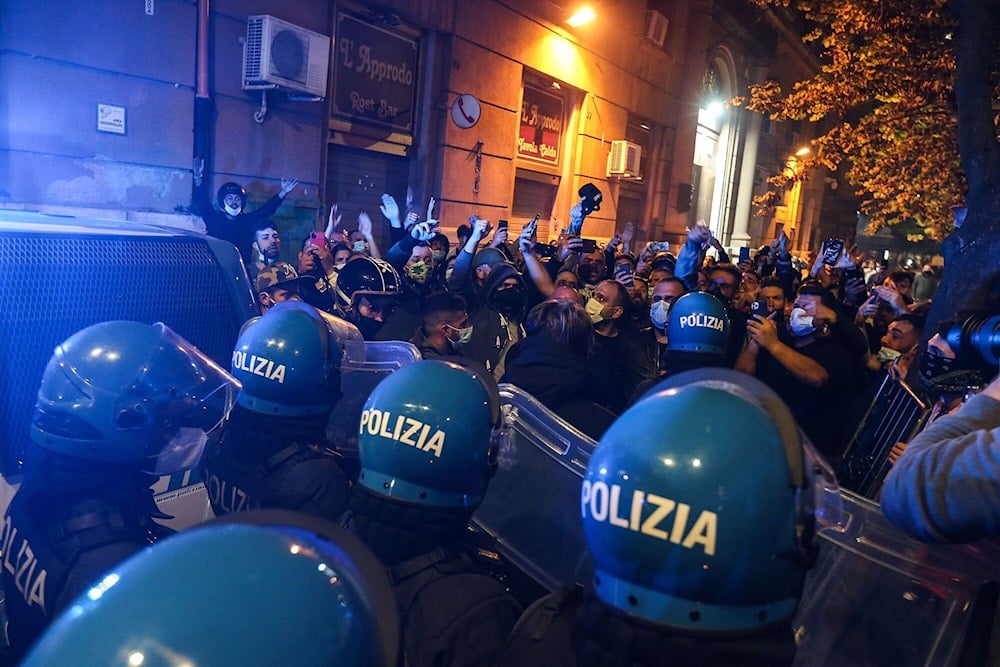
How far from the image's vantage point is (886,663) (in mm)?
1807

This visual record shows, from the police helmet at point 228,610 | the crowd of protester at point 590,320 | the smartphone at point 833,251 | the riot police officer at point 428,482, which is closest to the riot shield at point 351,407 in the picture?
the crowd of protester at point 590,320

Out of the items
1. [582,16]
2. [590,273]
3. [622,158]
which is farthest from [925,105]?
[590,273]

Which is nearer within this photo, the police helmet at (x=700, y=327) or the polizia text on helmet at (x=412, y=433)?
the polizia text on helmet at (x=412, y=433)

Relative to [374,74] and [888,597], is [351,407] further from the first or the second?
[374,74]

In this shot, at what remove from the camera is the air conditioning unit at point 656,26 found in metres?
15.2

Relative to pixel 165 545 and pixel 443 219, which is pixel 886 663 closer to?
pixel 165 545

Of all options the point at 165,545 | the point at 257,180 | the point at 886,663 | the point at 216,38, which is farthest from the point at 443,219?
the point at 165,545

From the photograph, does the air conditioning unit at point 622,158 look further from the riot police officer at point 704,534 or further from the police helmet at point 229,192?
the riot police officer at point 704,534

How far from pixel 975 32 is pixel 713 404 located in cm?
665

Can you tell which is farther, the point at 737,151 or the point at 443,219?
the point at 737,151

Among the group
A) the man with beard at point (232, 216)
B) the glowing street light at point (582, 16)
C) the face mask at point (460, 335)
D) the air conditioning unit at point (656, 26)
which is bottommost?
the face mask at point (460, 335)

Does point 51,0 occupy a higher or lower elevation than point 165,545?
higher

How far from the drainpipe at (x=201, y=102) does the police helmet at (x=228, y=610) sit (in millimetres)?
6931

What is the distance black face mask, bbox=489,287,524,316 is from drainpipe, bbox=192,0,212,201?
372 cm
